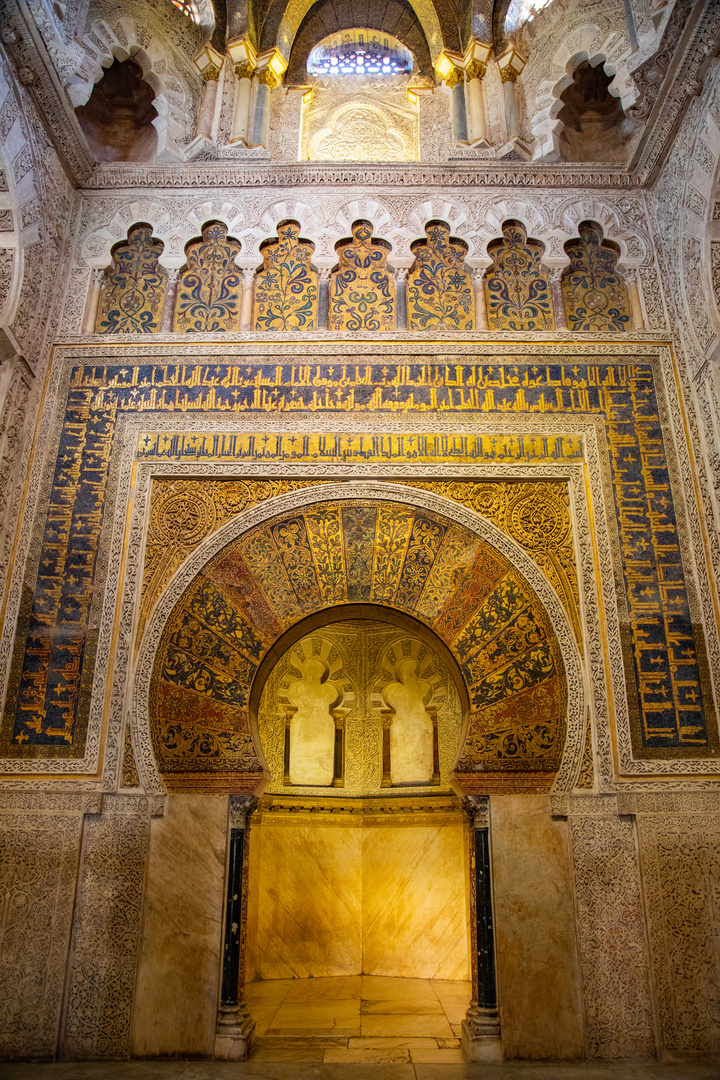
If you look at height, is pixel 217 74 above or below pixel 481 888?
above

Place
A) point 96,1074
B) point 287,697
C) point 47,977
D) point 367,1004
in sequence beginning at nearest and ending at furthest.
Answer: point 96,1074 → point 47,977 → point 367,1004 → point 287,697

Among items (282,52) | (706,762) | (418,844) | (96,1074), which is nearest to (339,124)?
(282,52)

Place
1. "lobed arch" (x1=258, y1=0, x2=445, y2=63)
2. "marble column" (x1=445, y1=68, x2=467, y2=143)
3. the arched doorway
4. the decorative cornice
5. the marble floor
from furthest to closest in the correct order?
"lobed arch" (x1=258, y1=0, x2=445, y2=63), "marble column" (x1=445, y1=68, x2=467, y2=143), the decorative cornice, the arched doorway, the marble floor

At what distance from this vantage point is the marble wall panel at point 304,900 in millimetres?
6734

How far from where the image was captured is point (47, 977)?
4207 mm

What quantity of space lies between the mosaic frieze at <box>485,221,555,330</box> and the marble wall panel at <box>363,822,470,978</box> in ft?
14.5

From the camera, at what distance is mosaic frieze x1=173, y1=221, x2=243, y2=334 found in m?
5.70

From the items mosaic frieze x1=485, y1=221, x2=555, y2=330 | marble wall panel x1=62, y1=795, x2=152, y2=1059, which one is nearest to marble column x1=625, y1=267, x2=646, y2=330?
mosaic frieze x1=485, y1=221, x2=555, y2=330

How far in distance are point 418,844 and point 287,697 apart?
1835 mm

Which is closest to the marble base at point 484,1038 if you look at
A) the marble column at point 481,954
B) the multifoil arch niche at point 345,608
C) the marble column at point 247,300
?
the marble column at point 481,954

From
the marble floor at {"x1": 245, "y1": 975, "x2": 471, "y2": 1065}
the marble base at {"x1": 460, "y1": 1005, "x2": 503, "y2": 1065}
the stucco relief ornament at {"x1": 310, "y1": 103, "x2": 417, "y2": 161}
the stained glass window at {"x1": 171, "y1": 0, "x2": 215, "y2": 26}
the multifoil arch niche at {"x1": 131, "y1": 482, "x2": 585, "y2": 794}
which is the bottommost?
the marble floor at {"x1": 245, "y1": 975, "x2": 471, "y2": 1065}

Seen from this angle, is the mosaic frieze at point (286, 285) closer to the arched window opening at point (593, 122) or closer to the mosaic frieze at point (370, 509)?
the mosaic frieze at point (370, 509)

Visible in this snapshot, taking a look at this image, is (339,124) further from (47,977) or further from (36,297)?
(47,977)

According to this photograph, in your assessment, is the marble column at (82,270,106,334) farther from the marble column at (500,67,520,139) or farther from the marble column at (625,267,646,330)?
the marble column at (625,267,646,330)
